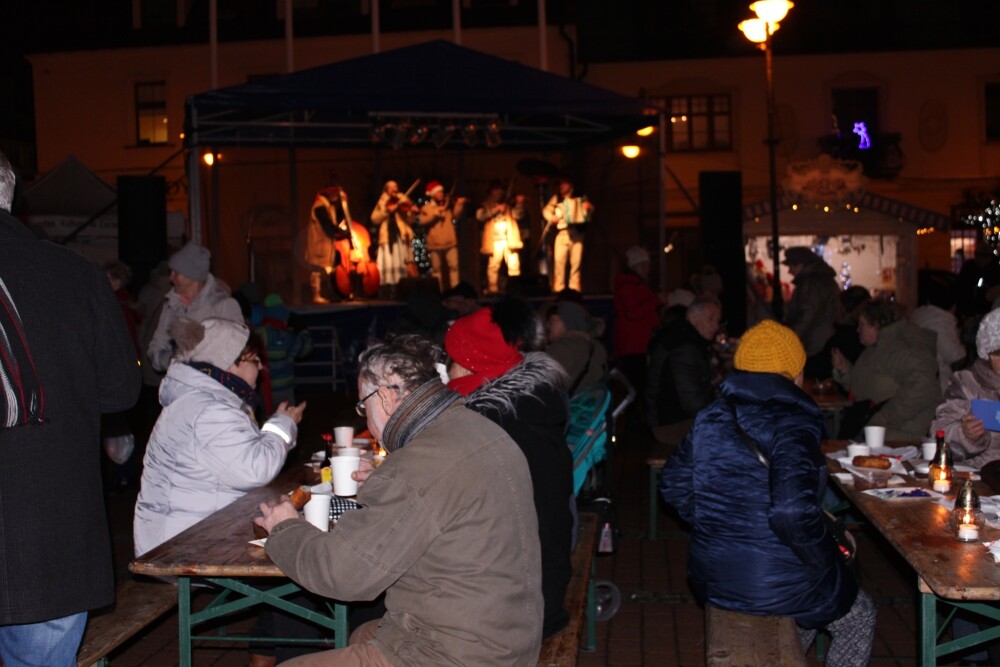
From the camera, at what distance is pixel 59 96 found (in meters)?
28.1

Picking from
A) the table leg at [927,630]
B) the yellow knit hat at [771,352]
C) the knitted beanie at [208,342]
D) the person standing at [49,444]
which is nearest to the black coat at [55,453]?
the person standing at [49,444]

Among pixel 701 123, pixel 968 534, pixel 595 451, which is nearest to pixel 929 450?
pixel 968 534

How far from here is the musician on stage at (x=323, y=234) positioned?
16609 millimetres

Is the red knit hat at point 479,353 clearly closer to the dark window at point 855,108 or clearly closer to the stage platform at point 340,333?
the stage platform at point 340,333

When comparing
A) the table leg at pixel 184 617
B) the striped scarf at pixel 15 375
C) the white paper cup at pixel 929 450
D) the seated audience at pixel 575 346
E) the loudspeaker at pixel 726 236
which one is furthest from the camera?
the loudspeaker at pixel 726 236

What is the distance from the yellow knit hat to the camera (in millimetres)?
3963

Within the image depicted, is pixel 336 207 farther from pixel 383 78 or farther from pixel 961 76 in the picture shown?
pixel 961 76

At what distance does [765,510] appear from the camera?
150 inches

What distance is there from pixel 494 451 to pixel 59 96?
2817 centimetres

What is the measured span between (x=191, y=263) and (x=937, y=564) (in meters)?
5.21

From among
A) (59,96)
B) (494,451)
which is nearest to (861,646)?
(494,451)

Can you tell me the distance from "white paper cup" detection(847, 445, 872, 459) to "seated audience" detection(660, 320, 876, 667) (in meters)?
1.09

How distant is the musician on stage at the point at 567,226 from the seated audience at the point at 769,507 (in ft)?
41.4

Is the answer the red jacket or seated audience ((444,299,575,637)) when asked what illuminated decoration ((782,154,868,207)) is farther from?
seated audience ((444,299,575,637))
